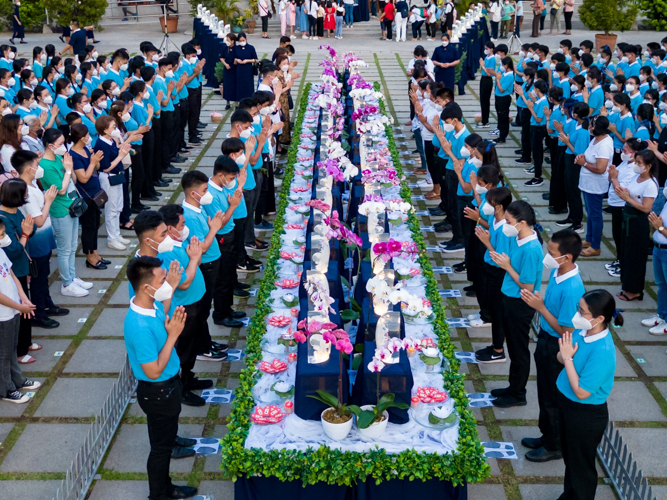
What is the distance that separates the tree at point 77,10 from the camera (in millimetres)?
24609

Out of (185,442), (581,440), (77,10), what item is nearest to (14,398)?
(185,442)

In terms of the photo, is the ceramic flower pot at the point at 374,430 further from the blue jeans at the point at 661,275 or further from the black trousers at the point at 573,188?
the black trousers at the point at 573,188

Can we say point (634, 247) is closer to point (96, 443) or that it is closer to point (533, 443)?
point (533, 443)

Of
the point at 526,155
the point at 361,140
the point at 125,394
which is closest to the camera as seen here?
the point at 125,394

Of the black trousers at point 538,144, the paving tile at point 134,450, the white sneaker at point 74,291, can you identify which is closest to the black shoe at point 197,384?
the paving tile at point 134,450

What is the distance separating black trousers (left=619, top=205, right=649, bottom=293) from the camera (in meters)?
7.99

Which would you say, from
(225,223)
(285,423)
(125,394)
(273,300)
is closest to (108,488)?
(125,394)

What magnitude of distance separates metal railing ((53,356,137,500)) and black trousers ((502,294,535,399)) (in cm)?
342

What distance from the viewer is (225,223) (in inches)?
278

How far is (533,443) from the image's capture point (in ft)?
19.0

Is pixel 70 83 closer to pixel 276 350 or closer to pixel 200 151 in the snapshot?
pixel 200 151

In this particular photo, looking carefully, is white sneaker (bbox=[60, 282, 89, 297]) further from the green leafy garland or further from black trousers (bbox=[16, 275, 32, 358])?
the green leafy garland

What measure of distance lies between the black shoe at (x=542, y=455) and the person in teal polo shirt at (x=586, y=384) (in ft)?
2.30

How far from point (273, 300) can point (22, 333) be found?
2.61m
